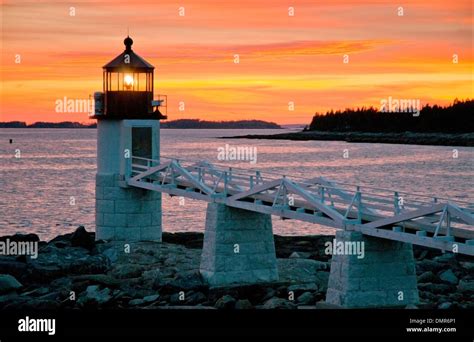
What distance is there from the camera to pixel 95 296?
84.9 ft

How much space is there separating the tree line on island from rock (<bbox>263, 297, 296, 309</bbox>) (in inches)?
5164

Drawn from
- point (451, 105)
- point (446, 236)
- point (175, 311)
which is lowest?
point (175, 311)

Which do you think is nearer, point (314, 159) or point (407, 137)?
point (314, 159)

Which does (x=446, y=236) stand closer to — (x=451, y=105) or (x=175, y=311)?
(x=175, y=311)

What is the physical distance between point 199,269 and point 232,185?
2256mm

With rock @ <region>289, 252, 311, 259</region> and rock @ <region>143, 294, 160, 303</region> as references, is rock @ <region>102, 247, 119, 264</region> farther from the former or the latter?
rock @ <region>289, 252, 311, 259</region>

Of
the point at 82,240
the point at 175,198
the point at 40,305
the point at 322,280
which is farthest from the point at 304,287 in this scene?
the point at 175,198

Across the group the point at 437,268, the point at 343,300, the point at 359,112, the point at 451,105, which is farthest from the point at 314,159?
the point at 343,300

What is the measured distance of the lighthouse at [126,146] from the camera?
3291cm

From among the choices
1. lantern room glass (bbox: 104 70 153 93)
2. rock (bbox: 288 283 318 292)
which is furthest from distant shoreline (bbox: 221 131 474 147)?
rock (bbox: 288 283 318 292)

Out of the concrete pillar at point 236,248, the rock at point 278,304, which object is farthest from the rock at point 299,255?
the rock at point 278,304

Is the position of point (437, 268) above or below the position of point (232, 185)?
below

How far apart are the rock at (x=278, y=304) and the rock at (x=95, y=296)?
3909mm

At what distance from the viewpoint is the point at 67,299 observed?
25.8 m
